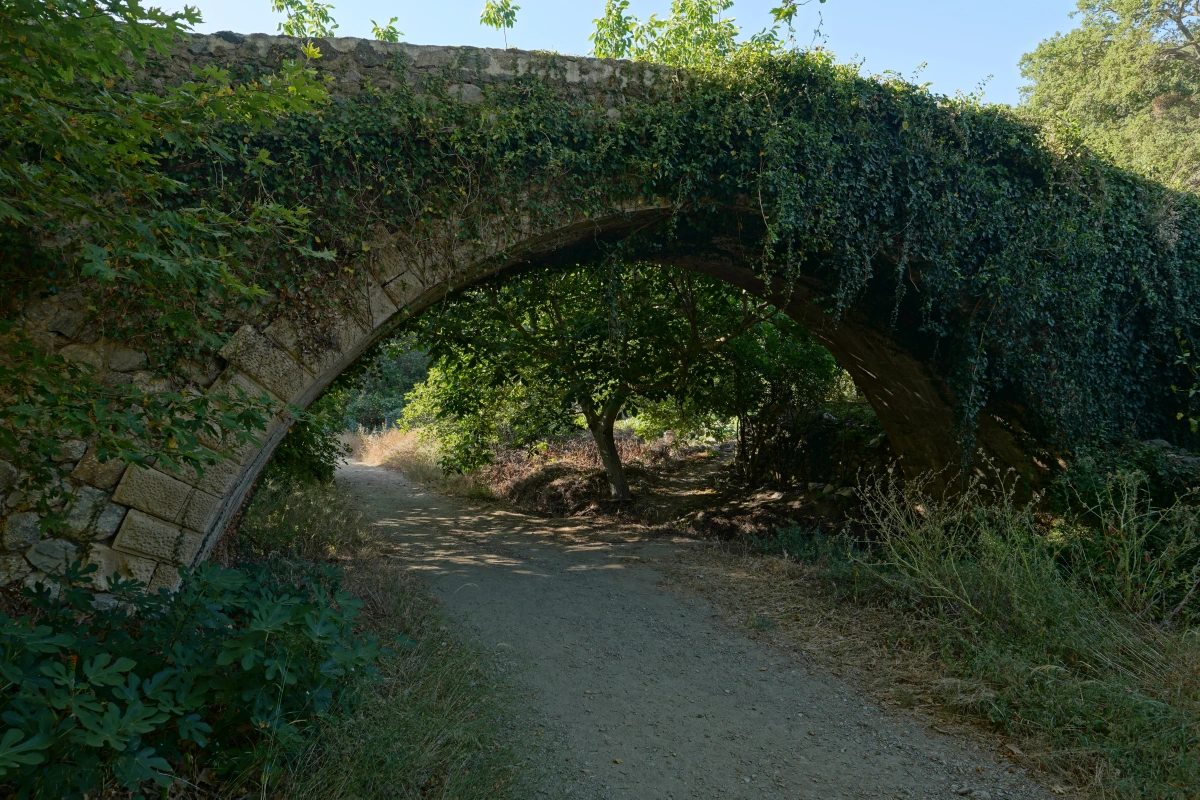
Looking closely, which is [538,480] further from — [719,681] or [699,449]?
[719,681]

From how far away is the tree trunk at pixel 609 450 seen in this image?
1017 centimetres

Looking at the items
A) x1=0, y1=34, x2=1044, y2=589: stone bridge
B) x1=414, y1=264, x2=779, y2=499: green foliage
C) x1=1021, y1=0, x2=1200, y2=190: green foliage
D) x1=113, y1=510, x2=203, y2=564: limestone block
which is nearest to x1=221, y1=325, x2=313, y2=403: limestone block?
x1=0, y1=34, x2=1044, y2=589: stone bridge

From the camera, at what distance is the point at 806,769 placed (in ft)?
10.9

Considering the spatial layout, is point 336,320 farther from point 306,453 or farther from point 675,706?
point 306,453

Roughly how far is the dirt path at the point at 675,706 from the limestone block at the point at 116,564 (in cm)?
192

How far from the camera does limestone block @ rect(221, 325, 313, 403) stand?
14.0ft

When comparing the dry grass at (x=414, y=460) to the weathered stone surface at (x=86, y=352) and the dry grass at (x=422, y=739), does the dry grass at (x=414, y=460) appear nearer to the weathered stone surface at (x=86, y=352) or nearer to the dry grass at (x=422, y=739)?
the weathered stone surface at (x=86, y=352)

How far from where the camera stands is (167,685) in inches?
94.2

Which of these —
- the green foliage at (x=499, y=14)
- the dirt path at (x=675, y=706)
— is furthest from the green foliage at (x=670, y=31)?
the dirt path at (x=675, y=706)

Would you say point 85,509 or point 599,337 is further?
point 599,337

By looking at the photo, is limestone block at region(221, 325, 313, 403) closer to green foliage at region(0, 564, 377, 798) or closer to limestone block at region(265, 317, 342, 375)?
limestone block at region(265, 317, 342, 375)

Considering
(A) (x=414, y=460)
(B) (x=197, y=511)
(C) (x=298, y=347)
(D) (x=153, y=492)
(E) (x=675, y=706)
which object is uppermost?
(C) (x=298, y=347)

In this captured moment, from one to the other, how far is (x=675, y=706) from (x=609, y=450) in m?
6.54

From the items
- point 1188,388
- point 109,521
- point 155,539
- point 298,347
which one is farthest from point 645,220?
point 1188,388
